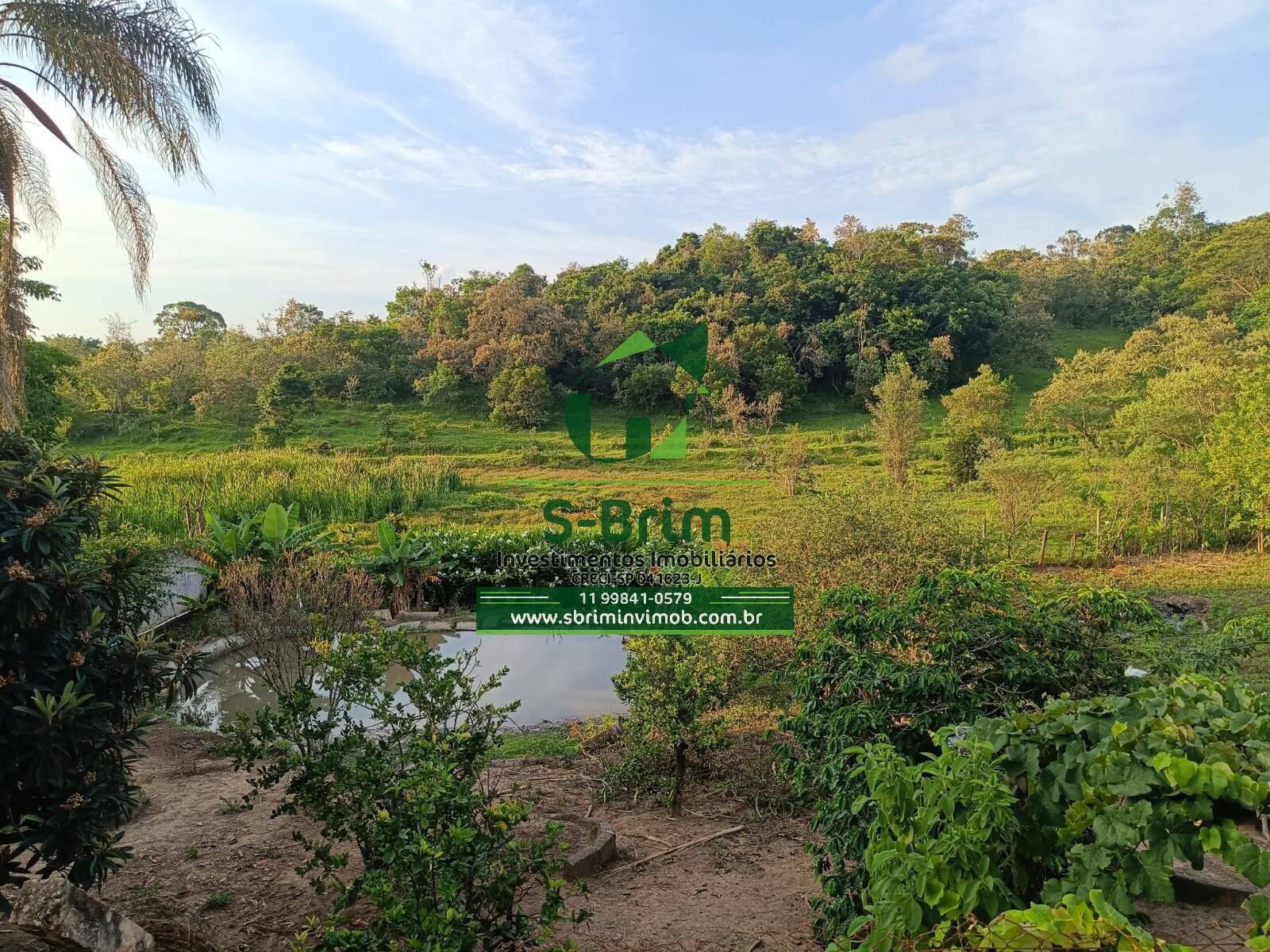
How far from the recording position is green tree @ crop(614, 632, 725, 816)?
147 inches

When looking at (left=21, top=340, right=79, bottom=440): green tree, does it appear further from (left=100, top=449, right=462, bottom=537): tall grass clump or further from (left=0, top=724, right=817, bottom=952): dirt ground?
(left=0, top=724, right=817, bottom=952): dirt ground

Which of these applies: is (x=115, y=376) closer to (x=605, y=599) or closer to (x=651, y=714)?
(x=605, y=599)

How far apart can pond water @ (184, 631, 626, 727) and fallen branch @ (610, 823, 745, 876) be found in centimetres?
184

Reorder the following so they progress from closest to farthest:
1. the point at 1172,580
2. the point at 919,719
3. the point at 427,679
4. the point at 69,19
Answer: the point at 919,719 < the point at 427,679 < the point at 69,19 < the point at 1172,580

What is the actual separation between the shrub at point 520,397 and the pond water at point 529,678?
420 inches

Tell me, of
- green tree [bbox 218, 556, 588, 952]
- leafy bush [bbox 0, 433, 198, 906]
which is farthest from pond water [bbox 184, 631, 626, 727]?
Result: leafy bush [bbox 0, 433, 198, 906]

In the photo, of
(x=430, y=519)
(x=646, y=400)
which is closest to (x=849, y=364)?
(x=646, y=400)

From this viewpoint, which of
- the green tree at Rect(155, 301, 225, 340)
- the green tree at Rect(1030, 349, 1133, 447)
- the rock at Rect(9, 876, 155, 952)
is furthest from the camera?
the green tree at Rect(155, 301, 225, 340)

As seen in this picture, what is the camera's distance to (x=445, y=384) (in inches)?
768

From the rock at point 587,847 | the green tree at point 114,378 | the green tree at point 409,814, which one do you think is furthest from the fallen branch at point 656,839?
the green tree at point 114,378

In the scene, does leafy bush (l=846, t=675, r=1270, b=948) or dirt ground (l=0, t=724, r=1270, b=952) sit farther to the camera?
dirt ground (l=0, t=724, r=1270, b=952)

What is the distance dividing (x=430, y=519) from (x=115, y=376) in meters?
11.4

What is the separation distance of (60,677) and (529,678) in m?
4.45

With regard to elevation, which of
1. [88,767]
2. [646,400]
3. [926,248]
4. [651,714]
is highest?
[926,248]
